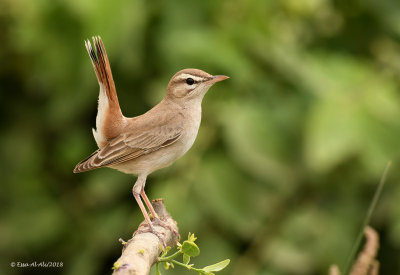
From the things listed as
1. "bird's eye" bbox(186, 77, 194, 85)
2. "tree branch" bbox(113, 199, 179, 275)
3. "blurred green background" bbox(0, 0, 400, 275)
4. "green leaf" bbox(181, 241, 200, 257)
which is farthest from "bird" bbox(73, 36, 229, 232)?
"blurred green background" bbox(0, 0, 400, 275)

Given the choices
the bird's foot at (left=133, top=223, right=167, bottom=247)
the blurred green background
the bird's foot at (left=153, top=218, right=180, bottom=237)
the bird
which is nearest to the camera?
the bird's foot at (left=133, top=223, right=167, bottom=247)

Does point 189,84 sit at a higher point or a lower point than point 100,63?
lower

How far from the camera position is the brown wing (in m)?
3.50

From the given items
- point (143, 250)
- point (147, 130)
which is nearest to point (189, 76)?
point (147, 130)

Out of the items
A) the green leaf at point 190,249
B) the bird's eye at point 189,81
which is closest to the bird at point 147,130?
the bird's eye at point 189,81

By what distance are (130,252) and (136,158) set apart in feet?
4.40

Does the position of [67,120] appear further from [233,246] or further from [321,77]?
[321,77]

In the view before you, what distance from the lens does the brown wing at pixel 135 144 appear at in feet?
11.5

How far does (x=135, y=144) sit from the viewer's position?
3.74m

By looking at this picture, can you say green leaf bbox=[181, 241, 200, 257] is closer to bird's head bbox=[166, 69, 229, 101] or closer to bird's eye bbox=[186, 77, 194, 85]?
bird's head bbox=[166, 69, 229, 101]

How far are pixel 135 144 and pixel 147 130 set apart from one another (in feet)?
0.39

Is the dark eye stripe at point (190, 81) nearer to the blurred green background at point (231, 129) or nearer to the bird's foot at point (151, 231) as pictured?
the bird's foot at point (151, 231)

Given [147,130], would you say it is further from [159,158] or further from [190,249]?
[190,249]

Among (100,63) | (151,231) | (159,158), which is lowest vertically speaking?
(151,231)
